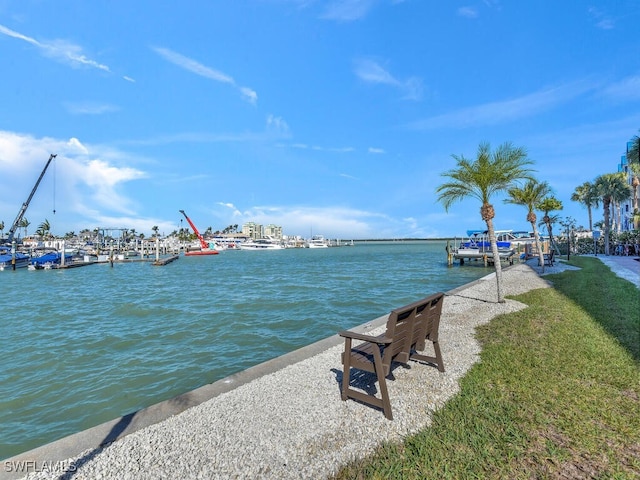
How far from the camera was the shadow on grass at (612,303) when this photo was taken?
6.15 m

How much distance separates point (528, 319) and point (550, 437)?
5.49 meters

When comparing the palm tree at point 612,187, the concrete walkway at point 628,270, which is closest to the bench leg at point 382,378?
the concrete walkway at point 628,270

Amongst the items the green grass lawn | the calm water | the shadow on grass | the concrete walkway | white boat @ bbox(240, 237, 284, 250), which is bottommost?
the calm water

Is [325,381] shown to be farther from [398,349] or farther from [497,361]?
[497,361]

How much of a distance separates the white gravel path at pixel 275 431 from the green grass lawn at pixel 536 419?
285 millimetres

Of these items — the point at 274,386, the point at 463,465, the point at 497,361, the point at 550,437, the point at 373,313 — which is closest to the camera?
the point at 463,465

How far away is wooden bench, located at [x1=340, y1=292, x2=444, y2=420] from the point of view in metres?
3.61

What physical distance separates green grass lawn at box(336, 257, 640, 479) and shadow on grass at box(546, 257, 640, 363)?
0.27 feet

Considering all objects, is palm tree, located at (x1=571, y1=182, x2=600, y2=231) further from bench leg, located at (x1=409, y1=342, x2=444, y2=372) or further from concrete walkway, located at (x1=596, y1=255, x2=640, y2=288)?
bench leg, located at (x1=409, y1=342, x2=444, y2=372)

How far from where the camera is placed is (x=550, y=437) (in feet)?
9.97

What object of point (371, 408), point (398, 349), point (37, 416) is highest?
point (398, 349)

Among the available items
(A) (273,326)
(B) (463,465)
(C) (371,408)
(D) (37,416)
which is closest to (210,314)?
(A) (273,326)

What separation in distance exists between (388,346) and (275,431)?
1.53 m

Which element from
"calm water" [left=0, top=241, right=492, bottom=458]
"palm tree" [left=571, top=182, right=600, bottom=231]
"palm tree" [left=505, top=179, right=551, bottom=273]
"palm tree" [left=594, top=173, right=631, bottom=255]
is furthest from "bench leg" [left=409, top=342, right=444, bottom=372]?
"palm tree" [left=571, top=182, right=600, bottom=231]
